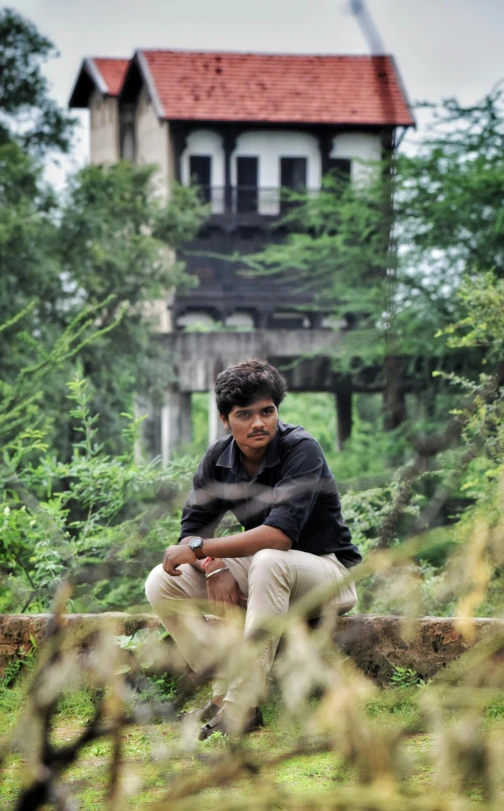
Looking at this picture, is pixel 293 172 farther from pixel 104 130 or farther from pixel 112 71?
pixel 112 71

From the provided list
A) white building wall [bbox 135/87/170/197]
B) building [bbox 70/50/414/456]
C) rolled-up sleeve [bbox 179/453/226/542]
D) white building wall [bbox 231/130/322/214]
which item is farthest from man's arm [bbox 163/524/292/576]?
white building wall [bbox 231/130/322/214]

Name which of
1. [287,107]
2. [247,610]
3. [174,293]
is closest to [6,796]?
[247,610]

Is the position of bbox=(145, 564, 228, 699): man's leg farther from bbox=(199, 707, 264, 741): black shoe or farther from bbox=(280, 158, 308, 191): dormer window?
bbox=(280, 158, 308, 191): dormer window

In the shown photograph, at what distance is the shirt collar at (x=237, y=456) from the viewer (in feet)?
13.9

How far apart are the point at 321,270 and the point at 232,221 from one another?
411cm

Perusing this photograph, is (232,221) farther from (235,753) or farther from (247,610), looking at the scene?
(235,753)

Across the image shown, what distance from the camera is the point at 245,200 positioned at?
2436 centimetres

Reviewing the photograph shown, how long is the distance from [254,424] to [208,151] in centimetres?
2139

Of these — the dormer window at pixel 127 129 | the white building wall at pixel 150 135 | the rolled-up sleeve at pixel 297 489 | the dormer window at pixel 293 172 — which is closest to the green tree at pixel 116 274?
the white building wall at pixel 150 135

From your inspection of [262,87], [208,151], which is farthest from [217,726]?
[262,87]

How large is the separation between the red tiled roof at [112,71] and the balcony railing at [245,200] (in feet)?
11.8

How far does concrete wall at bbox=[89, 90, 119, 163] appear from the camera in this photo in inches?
1008

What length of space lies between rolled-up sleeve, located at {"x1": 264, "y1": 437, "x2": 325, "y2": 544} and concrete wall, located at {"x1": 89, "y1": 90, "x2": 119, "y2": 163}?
2222cm

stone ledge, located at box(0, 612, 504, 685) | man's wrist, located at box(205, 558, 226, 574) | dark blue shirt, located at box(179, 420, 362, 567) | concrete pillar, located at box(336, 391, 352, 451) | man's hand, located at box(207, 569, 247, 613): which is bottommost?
Answer: concrete pillar, located at box(336, 391, 352, 451)
